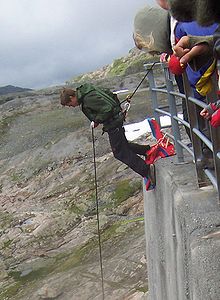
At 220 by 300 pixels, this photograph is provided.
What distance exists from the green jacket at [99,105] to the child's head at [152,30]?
194 cm

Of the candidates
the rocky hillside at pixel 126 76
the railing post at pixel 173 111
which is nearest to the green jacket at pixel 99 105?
the rocky hillside at pixel 126 76

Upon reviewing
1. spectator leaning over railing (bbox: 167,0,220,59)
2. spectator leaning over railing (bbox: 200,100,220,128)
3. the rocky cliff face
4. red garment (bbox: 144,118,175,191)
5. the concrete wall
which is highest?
spectator leaning over railing (bbox: 167,0,220,59)

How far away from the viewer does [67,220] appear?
12352 mm

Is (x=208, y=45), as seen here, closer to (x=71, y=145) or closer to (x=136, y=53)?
(x=71, y=145)

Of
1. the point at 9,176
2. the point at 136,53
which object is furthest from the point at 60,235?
the point at 136,53

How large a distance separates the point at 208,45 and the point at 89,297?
6.84 metres

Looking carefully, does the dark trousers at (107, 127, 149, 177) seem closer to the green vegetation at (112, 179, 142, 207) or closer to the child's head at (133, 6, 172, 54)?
the child's head at (133, 6, 172, 54)

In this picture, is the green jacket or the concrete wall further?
the green jacket

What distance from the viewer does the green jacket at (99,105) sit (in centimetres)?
554

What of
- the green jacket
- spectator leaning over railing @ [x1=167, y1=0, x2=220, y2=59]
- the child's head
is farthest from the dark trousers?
spectator leaning over railing @ [x1=167, y1=0, x2=220, y2=59]

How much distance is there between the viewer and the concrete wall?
2.76m

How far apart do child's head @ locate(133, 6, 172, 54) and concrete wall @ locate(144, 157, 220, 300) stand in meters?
1.12

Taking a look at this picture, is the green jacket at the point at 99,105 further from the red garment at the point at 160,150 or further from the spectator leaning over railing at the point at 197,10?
the spectator leaning over railing at the point at 197,10

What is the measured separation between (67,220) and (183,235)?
9.28m
